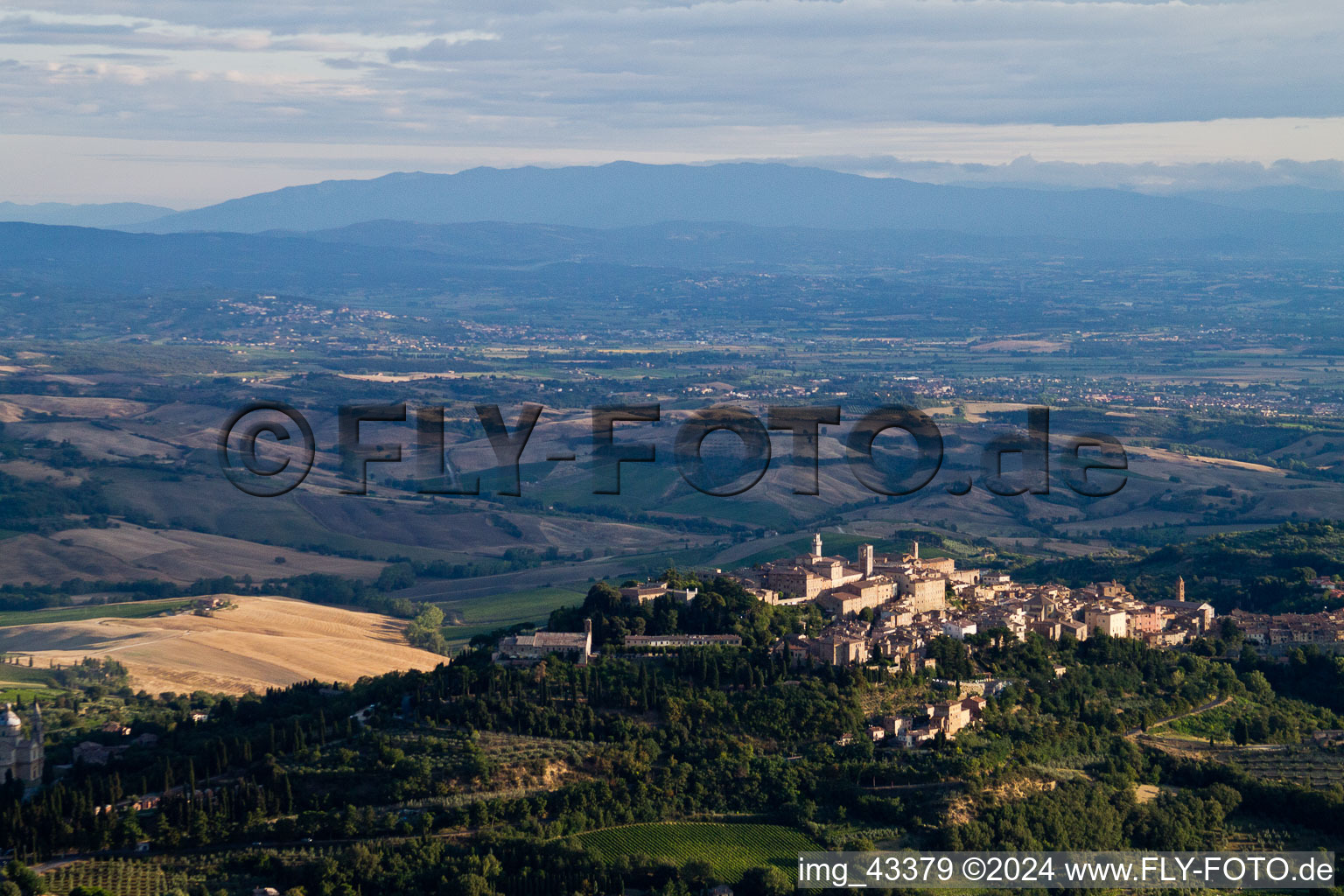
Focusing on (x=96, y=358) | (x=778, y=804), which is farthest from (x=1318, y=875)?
(x=96, y=358)

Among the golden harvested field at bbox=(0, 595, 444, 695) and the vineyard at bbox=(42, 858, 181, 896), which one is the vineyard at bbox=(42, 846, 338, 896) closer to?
the vineyard at bbox=(42, 858, 181, 896)

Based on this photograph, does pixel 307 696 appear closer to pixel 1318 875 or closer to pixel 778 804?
pixel 778 804

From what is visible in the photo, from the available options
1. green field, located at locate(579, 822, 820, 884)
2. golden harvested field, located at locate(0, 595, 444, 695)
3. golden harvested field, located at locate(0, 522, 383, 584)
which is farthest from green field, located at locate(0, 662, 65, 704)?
golden harvested field, located at locate(0, 522, 383, 584)

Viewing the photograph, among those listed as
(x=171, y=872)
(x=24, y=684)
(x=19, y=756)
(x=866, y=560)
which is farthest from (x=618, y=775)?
(x=24, y=684)

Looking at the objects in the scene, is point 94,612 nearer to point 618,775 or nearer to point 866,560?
point 866,560

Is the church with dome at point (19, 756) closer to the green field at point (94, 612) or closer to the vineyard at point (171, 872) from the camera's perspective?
the vineyard at point (171, 872)
